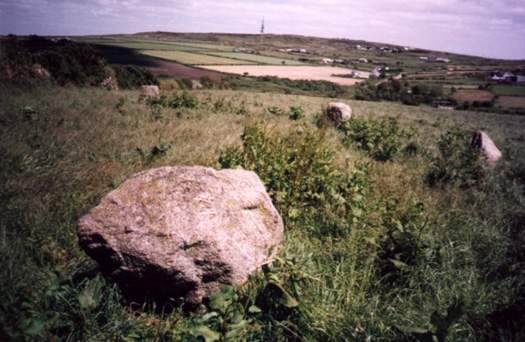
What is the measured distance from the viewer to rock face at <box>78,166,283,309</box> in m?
2.20

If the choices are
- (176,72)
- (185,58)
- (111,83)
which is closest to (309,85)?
(185,58)

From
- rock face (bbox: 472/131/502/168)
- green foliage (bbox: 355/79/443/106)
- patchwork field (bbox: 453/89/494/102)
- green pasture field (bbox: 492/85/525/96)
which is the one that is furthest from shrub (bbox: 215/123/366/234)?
green pasture field (bbox: 492/85/525/96)

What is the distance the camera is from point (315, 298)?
94.3 inches

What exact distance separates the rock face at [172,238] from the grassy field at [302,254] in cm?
18

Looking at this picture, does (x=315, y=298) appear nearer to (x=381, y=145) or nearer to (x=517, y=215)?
Result: (x=517, y=215)

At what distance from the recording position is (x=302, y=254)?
2.95 metres

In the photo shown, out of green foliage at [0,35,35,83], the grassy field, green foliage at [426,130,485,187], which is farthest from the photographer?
green foliage at [0,35,35,83]

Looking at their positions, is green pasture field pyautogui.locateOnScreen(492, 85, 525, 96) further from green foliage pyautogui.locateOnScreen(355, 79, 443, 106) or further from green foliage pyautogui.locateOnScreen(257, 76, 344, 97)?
green foliage pyautogui.locateOnScreen(257, 76, 344, 97)

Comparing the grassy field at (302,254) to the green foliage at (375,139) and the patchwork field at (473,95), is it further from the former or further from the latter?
the patchwork field at (473,95)

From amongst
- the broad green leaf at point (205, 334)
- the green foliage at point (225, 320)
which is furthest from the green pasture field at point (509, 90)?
the broad green leaf at point (205, 334)

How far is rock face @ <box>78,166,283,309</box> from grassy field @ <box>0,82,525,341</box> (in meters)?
0.18

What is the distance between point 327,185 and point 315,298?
2006mm

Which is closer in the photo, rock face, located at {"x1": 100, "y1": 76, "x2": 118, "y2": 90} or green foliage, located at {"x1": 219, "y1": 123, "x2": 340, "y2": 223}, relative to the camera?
green foliage, located at {"x1": 219, "y1": 123, "x2": 340, "y2": 223}

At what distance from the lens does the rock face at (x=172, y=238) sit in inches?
86.6
